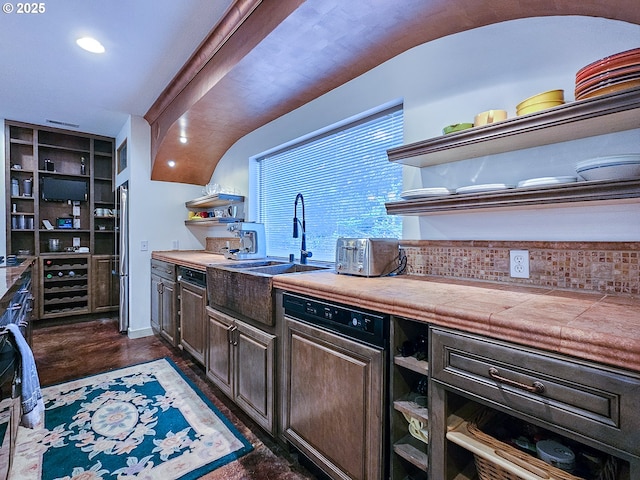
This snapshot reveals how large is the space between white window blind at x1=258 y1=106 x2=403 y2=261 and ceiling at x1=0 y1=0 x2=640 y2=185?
0.37 meters

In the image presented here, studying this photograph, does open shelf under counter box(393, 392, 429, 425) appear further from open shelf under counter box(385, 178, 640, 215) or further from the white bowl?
the white bowl

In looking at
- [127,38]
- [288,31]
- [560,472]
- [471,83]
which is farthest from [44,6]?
[560,472]

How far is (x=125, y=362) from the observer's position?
9.44 ft

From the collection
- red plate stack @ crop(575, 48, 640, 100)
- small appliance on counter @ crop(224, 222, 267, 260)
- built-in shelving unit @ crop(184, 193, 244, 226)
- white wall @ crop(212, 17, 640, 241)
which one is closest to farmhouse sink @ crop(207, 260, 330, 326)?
small appliance on counter @ crop(224, 222, 267, 260)

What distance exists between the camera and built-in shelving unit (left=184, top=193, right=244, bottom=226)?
11.1 feet

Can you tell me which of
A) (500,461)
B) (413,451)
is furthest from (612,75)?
(413,451)

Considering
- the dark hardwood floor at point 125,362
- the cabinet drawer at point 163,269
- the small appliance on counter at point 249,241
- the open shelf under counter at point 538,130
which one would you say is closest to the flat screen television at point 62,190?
the dark hardwood floor at point 125,362

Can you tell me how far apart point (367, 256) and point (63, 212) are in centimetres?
475

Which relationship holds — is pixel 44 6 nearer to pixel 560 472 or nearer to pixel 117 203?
pixel 117 203

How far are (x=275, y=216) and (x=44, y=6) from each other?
211 centimetres

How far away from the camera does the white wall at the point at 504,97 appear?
4.05ft

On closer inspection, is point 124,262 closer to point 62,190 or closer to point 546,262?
point 62,190

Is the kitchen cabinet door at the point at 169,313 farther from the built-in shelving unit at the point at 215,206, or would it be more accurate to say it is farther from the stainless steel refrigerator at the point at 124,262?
the built-in shelving unit at the point at 215,206

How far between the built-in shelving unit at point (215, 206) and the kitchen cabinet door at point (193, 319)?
3.10ft
